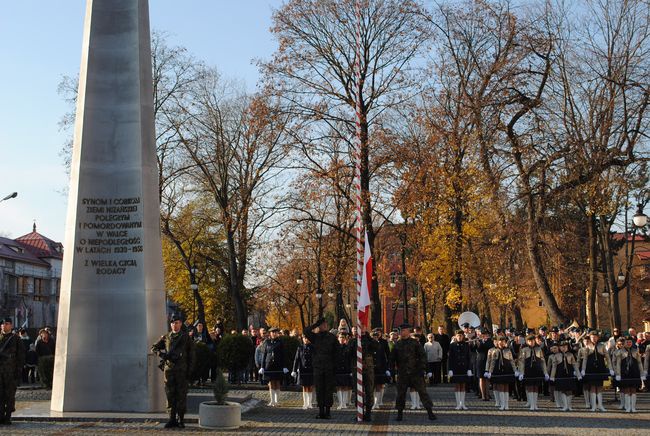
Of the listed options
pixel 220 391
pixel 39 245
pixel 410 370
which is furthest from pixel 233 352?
pixel 39 245

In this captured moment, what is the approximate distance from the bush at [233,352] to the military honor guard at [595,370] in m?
10.5

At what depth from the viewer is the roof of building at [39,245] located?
4033 inches

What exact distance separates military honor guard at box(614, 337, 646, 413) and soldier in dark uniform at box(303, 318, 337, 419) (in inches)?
290

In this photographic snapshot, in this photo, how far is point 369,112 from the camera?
3241cm

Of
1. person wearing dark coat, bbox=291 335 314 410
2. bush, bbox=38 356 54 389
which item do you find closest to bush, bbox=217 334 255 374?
person wearing dark coat, bbox=291 335 314 410

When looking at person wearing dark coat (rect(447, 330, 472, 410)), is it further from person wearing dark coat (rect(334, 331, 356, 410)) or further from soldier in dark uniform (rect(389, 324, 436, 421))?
soldier in dark uniform (rect(389, 324, 436, 421))

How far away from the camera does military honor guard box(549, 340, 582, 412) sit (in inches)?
813

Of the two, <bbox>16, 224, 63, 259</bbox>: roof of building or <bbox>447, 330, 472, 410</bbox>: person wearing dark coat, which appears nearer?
<bbox>447, 330, 472, 410</bbox>: person wearing dark coat

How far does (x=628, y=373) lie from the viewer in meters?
20.6

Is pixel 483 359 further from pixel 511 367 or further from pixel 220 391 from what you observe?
pixel 220 391

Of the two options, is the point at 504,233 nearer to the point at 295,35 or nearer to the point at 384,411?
the point at 295,35

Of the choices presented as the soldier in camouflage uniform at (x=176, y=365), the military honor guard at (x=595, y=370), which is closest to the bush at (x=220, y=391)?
the soldier in camouflage uniform at (x=176, y=365)

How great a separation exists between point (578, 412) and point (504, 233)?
14452 mm

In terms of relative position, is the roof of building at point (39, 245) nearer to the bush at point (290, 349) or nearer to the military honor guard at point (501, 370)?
the bush at point (290, 349)
